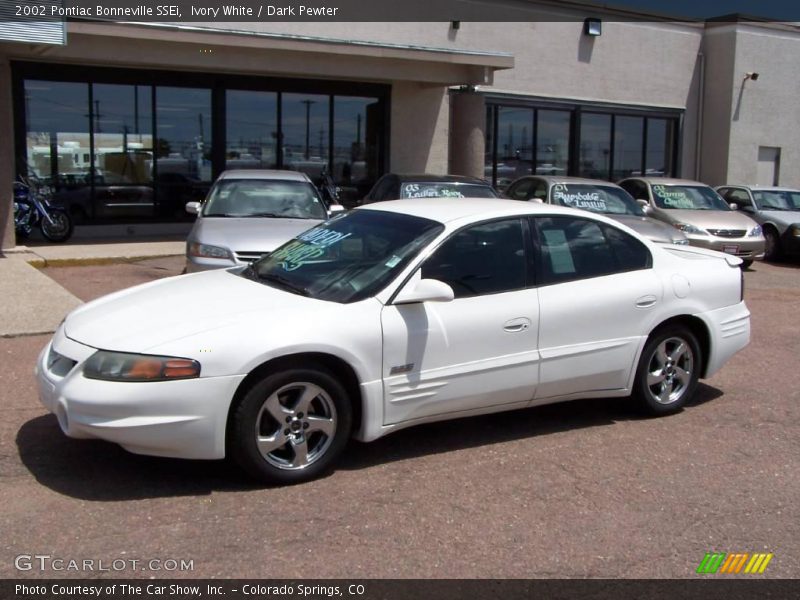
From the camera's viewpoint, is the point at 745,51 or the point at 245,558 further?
the point at 745,51

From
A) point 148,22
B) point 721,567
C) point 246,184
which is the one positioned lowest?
point 721,567

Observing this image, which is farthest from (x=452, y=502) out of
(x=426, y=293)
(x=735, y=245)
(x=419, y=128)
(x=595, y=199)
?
(x=419, y=128)

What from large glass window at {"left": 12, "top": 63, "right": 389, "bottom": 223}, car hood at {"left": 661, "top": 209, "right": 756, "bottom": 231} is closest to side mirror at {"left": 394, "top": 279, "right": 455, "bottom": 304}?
car hood at {"left": 661, "top": 209, "right": 756, "bottom": 231}

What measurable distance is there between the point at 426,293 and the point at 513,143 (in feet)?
56.5

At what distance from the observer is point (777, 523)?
4410mm

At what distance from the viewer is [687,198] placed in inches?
630

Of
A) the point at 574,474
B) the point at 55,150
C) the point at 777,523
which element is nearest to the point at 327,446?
the point at 574,474

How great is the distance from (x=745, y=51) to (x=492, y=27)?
309 inches

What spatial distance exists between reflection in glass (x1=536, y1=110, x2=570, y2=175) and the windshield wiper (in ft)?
56.2

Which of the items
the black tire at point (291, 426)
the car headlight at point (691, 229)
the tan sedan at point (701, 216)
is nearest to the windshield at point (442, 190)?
the tan sedan at point (701, 216)

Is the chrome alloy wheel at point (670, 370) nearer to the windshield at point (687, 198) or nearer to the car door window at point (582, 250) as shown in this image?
the car door window at point (582, 250)

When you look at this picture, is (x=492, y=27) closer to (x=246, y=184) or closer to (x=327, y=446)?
(x=246, y=184)

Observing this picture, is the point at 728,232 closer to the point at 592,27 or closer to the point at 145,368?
the point at 592,27

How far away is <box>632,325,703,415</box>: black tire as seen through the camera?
5.99 meters
